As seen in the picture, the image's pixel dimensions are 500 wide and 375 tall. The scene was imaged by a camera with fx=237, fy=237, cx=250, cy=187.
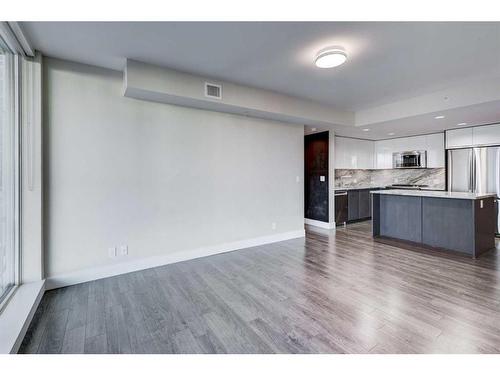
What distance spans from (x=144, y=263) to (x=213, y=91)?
2.55 meters

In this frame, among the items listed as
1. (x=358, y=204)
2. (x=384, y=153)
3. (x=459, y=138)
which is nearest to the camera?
(x=459, y=138)

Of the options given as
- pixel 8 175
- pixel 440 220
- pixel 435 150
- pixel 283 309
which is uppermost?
pixel 435 150

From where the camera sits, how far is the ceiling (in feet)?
6.98

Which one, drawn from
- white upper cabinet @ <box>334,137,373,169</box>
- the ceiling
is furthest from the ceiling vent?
white upper cabinet @ <box>334,137,373,169</box>

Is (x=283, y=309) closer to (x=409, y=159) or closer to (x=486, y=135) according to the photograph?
(x=486, y=135)

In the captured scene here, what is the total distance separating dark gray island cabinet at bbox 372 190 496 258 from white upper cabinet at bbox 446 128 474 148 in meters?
1.71

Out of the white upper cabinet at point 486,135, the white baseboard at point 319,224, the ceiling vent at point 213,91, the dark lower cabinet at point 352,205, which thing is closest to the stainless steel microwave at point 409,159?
the white upper cabinet at point 486,135

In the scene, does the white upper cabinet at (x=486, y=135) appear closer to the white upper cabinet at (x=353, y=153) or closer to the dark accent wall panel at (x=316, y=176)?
the white upper cabinet at (x=353, y=153)

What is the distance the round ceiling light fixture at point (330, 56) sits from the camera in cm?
245

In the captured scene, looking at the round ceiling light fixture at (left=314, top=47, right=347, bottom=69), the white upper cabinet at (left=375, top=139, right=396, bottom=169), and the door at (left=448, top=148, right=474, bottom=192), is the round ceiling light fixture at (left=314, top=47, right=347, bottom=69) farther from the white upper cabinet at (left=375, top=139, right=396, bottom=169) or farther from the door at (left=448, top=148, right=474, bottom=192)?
the white upper cabinet at (left=375, top=139, right=396, bottom=169)

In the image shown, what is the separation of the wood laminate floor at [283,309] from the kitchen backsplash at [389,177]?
10.3 feet

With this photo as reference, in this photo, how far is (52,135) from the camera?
2.69 metres

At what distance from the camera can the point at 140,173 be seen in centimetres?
321

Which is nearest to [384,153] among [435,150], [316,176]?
[435,150]
